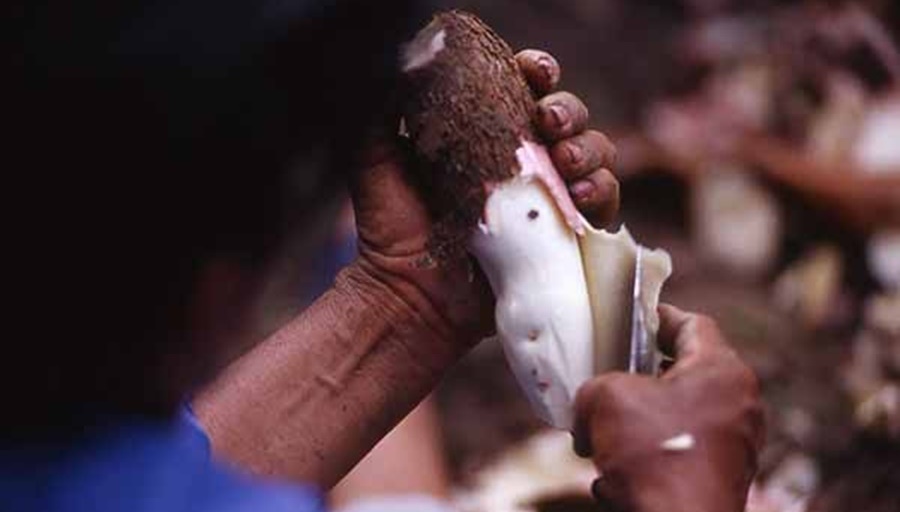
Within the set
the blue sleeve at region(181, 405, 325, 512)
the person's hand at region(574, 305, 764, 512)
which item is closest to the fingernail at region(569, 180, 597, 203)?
the person's hand at region(574, 305, 764, 512)

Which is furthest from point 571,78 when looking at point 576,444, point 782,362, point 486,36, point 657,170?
point 576,444

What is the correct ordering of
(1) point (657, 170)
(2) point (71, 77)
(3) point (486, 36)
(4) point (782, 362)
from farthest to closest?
(1) point (657, 170) → (4) point (782, 362) → (3) point (486, 36) → (2) point (71, 77)

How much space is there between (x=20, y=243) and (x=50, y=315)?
0.05 metres

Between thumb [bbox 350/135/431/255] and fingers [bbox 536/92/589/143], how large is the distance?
12 cm

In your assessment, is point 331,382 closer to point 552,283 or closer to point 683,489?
point 552,283

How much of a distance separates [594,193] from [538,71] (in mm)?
125

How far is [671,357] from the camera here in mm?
1516

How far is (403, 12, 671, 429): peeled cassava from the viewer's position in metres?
1.57

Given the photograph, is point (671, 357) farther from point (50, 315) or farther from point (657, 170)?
point (657, 170)

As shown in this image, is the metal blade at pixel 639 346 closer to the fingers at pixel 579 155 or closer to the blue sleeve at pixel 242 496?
the fingers at pixel 579 155

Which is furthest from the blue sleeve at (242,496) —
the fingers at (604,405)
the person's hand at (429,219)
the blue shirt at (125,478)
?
the person's hand at (429,219)

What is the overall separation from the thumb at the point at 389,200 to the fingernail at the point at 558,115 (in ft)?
0.44

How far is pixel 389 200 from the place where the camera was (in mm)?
1646

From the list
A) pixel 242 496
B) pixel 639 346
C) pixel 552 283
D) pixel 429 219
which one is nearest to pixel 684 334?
pixel 639 346
